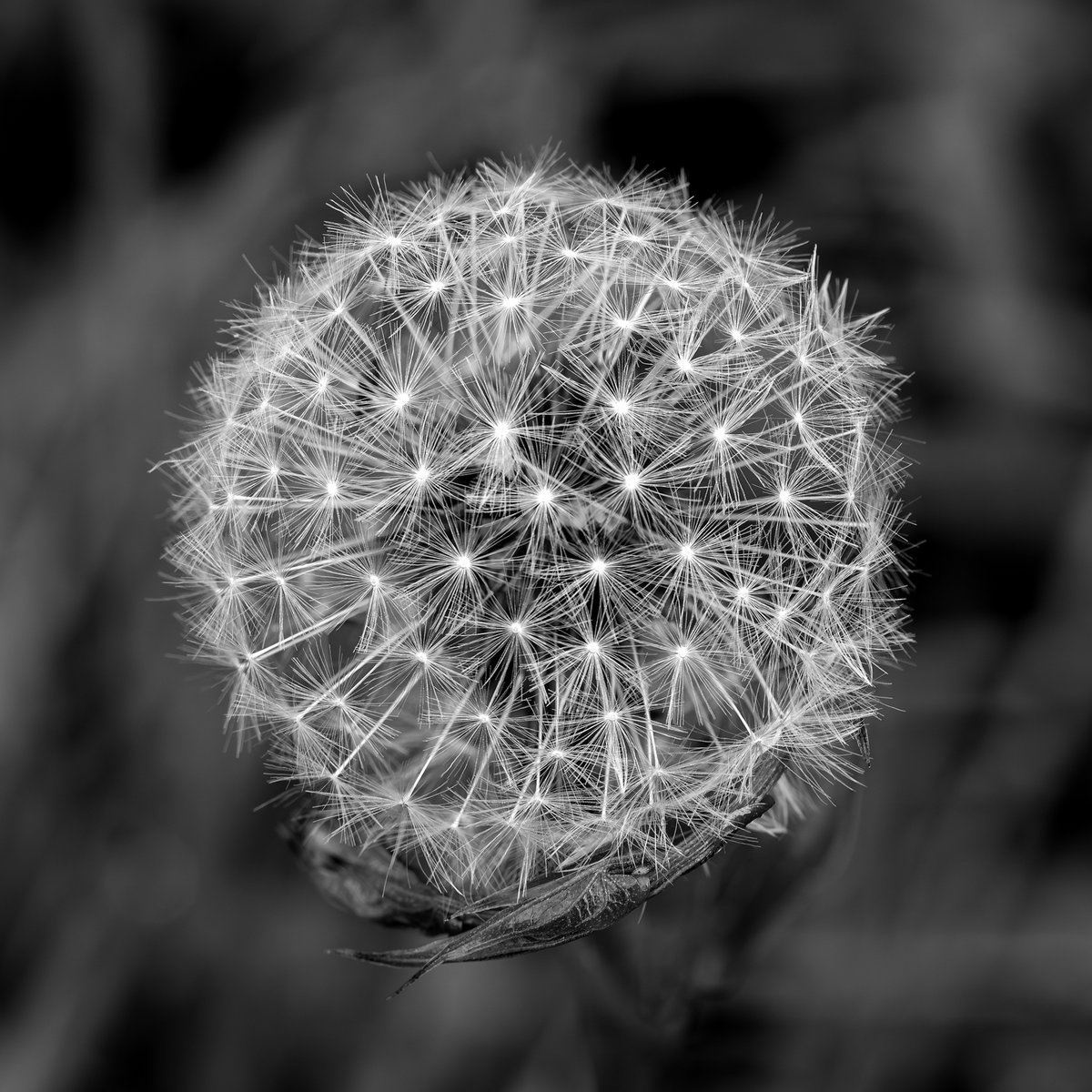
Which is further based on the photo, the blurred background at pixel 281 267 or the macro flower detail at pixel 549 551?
the blurred background at pixel 281 267

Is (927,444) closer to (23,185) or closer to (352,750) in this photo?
(352,750)

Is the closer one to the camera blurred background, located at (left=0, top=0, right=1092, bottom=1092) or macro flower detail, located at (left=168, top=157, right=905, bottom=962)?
macro flower detail, located at (left=168, top=157, right=905, bottom=962)

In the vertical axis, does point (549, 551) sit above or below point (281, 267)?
below

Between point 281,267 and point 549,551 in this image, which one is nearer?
point 549,551

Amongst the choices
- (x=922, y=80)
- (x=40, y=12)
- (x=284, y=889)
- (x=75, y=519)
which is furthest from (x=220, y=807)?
(x=922, y=80)
